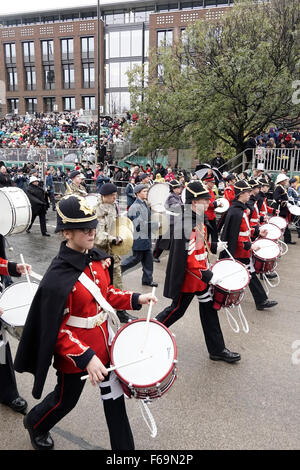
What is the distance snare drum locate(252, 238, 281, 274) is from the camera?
5.63 m

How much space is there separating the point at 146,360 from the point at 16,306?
4.51 feet

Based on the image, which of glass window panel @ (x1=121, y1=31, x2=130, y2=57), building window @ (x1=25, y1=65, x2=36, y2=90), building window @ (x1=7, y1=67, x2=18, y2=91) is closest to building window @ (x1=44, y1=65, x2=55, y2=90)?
building window @ (x1=25, y1=65, x2=36, y2=90)

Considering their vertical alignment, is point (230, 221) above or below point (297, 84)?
below

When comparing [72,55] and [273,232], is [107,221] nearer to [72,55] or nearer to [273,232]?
[273,232]

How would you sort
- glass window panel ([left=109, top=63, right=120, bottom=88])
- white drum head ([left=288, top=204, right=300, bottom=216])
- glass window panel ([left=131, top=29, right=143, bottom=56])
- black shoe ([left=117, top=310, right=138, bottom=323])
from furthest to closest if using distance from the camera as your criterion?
glass window panel ([left=109, top=63, right=120, bottom=88]) < glass window panel ([left=131, top=29, right=143, bottom=56]) < white drum head ([left=288, top=204, right=300, bottom=216]) < black shoe ([left=117, top=310, right=138, bottom=323])

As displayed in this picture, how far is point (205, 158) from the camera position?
65.8 ft

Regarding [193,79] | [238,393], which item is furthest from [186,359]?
[193,79]

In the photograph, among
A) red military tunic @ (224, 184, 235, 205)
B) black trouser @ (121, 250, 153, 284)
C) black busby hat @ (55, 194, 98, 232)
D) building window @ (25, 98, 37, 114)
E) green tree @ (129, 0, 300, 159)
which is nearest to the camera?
black busby hat @ (55, 194, 98, 232)

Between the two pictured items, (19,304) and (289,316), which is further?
(289,316)

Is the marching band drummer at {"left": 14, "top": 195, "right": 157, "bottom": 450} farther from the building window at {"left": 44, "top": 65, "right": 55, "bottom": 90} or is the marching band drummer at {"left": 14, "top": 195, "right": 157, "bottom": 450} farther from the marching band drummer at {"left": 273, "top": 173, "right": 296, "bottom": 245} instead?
the building window at {"left": 44, "top": 65, "right": 55, "bottom": 90}

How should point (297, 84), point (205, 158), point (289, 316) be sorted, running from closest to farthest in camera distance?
1. point (289, 316)
2. point (297, 84)
3. point (205, 158)

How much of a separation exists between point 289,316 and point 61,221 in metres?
4.41
